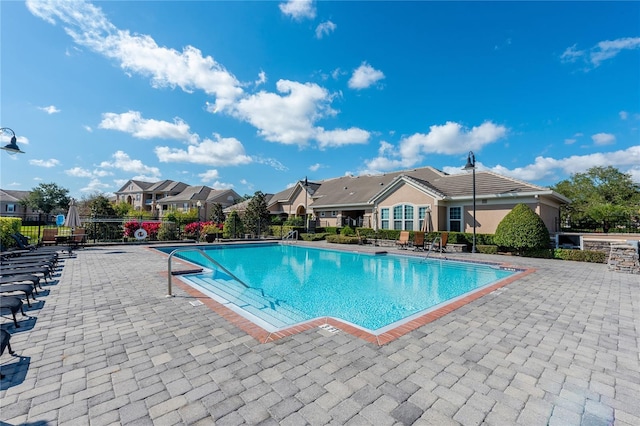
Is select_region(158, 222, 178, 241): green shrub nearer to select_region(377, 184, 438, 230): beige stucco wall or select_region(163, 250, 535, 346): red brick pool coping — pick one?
select_region(377, 184, 438, 230): beige stucco wall

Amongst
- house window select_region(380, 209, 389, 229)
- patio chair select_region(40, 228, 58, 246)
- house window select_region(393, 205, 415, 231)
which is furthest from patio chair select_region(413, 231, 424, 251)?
patio chair select_region(40, 228, 58, 246)

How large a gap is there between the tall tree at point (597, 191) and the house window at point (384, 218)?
89.6ft

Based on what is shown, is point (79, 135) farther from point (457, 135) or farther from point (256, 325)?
point (457, 135)

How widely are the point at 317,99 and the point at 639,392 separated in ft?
58.8

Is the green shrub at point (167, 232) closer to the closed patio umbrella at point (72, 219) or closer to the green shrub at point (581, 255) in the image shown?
the closed patio umbrella at point (72, 219)

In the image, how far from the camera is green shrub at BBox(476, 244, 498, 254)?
15.8m

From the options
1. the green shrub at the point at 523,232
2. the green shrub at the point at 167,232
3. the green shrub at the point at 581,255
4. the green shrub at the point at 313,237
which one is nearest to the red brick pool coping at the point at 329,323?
the green shrub at the point at 523,232

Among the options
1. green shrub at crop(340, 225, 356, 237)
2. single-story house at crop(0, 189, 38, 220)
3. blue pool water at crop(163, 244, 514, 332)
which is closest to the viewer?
blue pool water at crop(163, 244, 514, 332)

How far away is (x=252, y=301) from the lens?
7.02m

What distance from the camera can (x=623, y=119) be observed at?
18984mm

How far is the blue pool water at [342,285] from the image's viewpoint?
650cm

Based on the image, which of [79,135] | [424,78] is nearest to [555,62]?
[424,78]

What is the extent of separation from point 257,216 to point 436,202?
15676 millimetres

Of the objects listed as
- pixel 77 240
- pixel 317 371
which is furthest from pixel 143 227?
pixel 317 371
